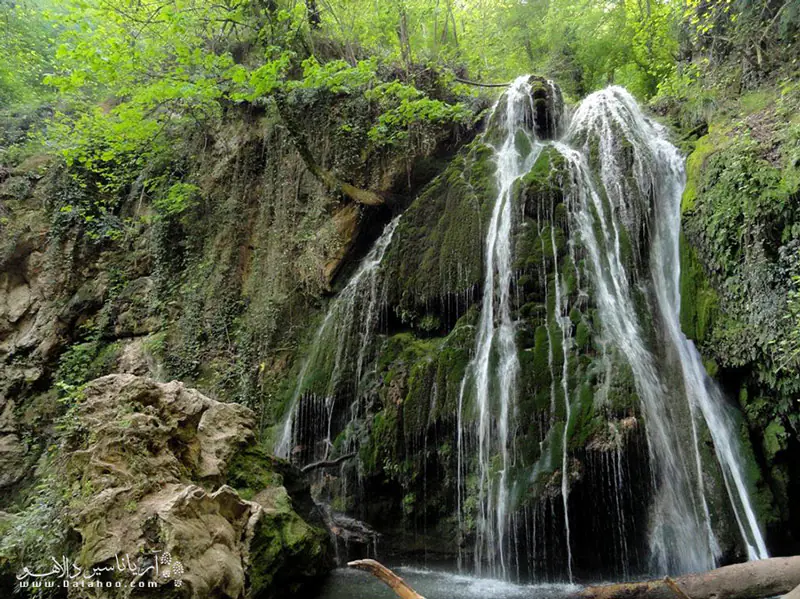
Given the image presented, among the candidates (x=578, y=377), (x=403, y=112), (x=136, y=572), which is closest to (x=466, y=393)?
(x=578, y=377)

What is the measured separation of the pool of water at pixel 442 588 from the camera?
5309 mm

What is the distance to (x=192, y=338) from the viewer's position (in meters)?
11.5

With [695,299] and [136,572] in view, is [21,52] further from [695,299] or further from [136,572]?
[695,299]

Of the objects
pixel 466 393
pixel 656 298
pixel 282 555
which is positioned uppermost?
pixel 656 298

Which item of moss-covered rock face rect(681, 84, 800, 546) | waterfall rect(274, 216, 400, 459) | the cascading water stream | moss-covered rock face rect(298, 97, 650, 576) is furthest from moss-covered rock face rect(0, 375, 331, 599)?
moss-covered rock face rect(681, 84, 800, 546)

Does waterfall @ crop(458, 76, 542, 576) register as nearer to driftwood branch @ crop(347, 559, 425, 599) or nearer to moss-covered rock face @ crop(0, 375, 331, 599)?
Result: moss-covered rock face @ crop(0, 375, 331, 599)

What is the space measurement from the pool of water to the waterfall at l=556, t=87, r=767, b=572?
1.42m

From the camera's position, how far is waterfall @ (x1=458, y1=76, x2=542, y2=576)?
20.6ft

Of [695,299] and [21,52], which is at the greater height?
[21,52]

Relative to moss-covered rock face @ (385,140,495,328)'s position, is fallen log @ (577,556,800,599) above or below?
below

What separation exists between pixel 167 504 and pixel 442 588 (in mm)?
3497

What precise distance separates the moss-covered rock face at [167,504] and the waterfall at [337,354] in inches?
113

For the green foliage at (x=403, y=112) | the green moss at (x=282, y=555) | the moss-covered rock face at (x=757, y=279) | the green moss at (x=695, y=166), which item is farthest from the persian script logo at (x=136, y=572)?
the green foliage at (x=403, y=112)

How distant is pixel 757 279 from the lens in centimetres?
609
